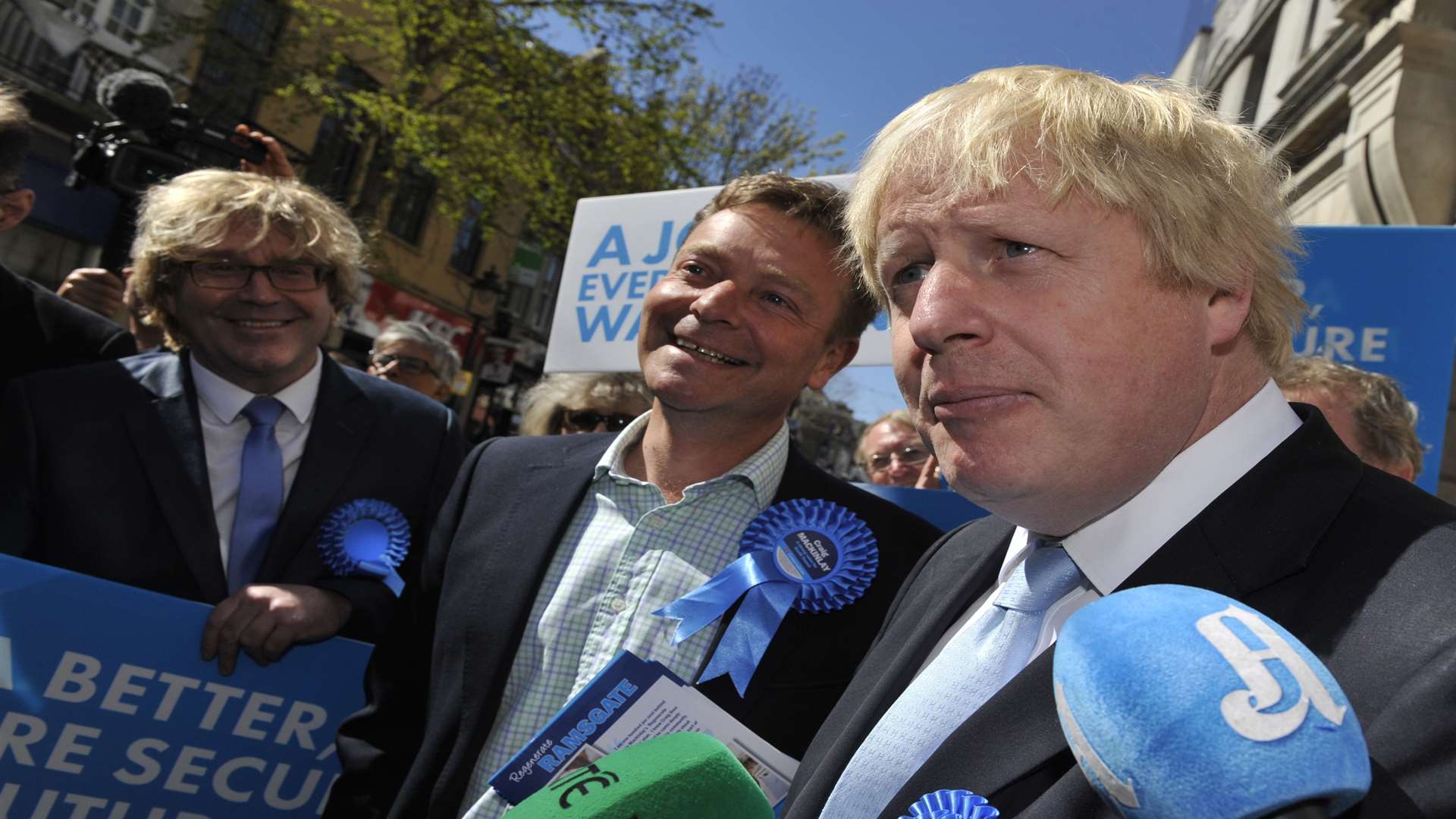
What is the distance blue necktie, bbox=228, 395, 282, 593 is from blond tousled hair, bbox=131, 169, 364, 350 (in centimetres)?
43

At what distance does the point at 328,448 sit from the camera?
256 cm

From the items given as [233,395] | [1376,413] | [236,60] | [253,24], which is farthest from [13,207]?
[253,24]

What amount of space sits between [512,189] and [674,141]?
5.55 metres

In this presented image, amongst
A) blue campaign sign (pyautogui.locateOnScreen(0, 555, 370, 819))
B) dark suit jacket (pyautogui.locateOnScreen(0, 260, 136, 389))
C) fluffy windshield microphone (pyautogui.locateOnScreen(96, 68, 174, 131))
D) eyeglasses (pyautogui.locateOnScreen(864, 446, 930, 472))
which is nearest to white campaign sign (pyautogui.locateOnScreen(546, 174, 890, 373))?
dark suit jacket (pyautogui.locateOnScreen(0, 260, 136, 389))

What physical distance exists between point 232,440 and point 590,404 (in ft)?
7.47

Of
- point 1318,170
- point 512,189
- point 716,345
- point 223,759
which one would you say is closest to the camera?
point 716,345

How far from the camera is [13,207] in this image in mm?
2848

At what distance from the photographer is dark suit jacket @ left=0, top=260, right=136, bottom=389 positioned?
9.34 ft

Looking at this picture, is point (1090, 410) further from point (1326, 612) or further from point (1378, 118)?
point (1378, 118)

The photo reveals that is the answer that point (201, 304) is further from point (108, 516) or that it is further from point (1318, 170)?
point (1318, 170)

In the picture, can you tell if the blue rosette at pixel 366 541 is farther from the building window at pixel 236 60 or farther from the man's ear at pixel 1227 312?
the building window at pixel 236 60

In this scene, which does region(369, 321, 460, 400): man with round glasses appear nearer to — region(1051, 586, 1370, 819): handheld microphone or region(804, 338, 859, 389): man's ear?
region(804, 338, 859, 389): man's ear

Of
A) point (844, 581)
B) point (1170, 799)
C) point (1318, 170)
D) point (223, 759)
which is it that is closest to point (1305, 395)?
point (844, 581)

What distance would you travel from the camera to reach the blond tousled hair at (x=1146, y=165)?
1.18 m
